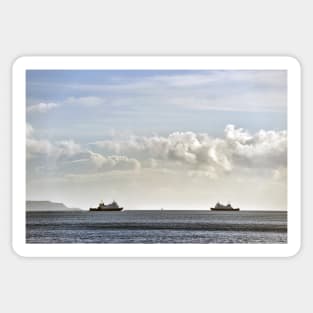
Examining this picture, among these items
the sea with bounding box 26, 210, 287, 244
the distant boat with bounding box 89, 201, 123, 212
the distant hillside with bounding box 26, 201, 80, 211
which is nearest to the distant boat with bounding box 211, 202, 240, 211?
the sea with bounding box 26, 210, 287, 244

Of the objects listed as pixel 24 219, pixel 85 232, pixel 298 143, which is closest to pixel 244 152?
pixel 298 143

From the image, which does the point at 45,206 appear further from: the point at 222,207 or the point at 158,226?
the point at 222,207

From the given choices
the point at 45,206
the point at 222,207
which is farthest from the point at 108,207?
the point at 222,207

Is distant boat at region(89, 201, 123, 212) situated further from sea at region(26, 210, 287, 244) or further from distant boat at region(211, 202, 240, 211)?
distant boat at region(211, 202, 240, 211)

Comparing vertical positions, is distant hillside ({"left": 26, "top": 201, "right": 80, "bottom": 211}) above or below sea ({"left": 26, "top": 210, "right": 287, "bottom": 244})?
above
